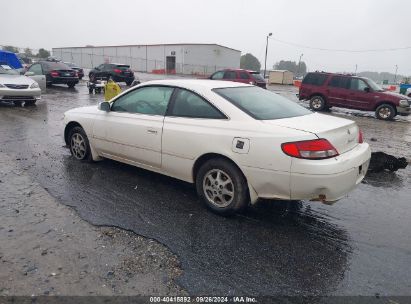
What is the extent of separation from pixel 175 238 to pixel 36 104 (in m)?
11.7

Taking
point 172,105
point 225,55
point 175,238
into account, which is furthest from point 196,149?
point 225,55

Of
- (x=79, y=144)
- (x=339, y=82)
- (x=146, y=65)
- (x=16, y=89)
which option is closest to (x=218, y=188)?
(x=79, y=144)

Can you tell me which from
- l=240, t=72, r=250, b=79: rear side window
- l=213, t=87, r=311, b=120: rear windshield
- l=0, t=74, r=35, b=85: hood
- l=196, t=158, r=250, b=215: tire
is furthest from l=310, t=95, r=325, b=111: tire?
l=196, t=158, r=250, b=215: tire

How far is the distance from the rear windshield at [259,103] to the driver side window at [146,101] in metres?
0.76

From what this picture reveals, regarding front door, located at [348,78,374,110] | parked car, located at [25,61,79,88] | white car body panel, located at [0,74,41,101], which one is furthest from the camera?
parked car, located at [25,61,79,88]

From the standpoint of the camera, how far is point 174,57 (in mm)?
53656

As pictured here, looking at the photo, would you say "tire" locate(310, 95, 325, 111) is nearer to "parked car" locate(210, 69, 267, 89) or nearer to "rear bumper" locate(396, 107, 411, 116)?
"rear bumper" locate(396, 107, 411, 116)

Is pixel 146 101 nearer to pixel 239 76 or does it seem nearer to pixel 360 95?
pixel 360 95

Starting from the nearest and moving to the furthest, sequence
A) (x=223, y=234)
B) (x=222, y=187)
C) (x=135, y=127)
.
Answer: (x=223, y=234)
(x=222, y=187)
(x=135, y=127)

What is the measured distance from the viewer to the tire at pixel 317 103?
15.7 meters

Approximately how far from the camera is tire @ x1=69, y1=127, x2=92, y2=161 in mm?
5652

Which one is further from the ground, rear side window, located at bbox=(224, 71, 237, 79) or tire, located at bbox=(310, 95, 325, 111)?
rear side window, located at bbox=(224, 71, 237, 79)

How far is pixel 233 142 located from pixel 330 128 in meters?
1.06

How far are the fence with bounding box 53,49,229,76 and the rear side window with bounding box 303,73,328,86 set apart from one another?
3492 cm
